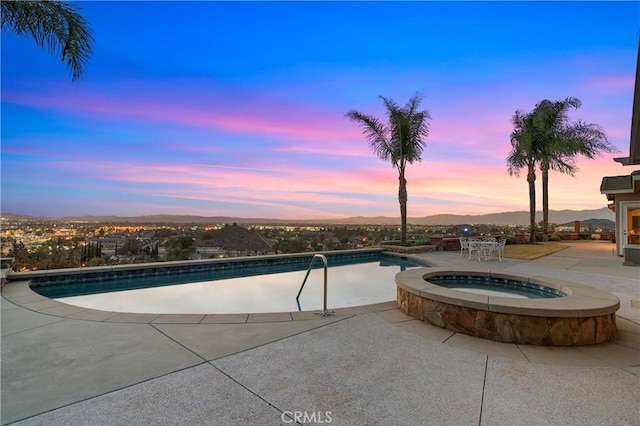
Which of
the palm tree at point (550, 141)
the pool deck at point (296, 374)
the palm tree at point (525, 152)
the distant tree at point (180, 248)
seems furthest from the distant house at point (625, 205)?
the distant tree at point (180, 248)

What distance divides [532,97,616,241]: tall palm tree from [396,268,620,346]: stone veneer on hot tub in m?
17.8

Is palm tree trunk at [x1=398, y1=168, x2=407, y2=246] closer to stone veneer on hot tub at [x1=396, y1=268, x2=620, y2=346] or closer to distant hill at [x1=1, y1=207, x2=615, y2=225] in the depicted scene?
distant hill at [x1=1, y1=207, x2=615, y2=225]

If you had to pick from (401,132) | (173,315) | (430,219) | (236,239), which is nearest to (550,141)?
(401,132)

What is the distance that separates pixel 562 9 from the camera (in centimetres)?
948

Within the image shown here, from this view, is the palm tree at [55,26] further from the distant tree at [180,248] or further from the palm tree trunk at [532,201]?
the palm tree trunk at [532,201]

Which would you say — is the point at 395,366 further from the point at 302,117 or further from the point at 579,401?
the point at 302,117

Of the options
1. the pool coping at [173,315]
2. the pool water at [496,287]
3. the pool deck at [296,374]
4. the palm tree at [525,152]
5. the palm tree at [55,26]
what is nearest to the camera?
the pool deck at [296,374]

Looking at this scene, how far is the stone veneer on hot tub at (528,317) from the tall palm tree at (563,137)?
17.8 metres

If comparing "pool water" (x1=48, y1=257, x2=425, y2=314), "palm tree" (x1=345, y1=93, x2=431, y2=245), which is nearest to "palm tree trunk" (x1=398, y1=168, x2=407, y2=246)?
"palm tree" (x1=345, y1=93, x2=431, y2=245)

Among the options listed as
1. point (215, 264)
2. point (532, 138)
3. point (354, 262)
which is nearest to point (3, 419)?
point (215, 264)

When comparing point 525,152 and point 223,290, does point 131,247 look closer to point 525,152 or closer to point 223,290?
point 223,290

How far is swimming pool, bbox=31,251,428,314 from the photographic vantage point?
585 centimetres

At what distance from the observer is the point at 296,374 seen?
110 inches

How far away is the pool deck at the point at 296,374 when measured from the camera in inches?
87.0
